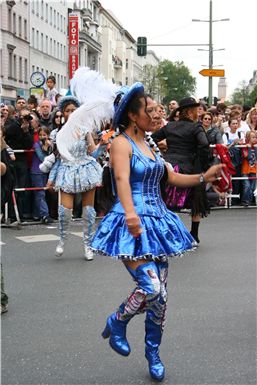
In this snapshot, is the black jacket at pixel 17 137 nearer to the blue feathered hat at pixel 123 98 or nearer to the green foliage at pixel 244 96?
the blue feathered hat at pixel 123 98

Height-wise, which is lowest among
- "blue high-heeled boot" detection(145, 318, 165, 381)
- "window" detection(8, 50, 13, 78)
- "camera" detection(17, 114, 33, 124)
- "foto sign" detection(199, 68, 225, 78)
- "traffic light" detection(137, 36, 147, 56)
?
"blue high-heeled boot" detection(145, 318, 165, 381)

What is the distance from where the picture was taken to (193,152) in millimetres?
8727

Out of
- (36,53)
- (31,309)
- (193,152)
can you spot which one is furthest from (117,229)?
(36,53)

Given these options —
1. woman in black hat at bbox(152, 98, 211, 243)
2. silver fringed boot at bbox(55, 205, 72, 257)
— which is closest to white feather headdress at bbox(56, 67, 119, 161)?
silver fringed boot at bbox(55, 205, 72, 257)

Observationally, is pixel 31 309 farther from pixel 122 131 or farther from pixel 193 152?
pixel 193 152

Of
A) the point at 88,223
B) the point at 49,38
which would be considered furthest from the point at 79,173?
the point at 49,38

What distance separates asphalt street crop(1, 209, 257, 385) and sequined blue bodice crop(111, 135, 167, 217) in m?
1.04

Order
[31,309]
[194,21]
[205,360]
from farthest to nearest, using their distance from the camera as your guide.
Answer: [194,21] → [31,309] → [205,360]

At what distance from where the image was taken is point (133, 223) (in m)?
4.18

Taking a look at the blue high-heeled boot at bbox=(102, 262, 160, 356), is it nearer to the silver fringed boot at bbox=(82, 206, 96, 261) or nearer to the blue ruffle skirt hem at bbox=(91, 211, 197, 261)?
the blue ruffle skirt hem at bbox=(91, 211, 197, 261)

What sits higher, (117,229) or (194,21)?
(194,21)

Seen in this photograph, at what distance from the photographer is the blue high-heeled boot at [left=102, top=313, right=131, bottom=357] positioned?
445cm

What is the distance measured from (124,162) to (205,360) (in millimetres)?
1447

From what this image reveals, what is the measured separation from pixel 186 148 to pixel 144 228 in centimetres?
443
